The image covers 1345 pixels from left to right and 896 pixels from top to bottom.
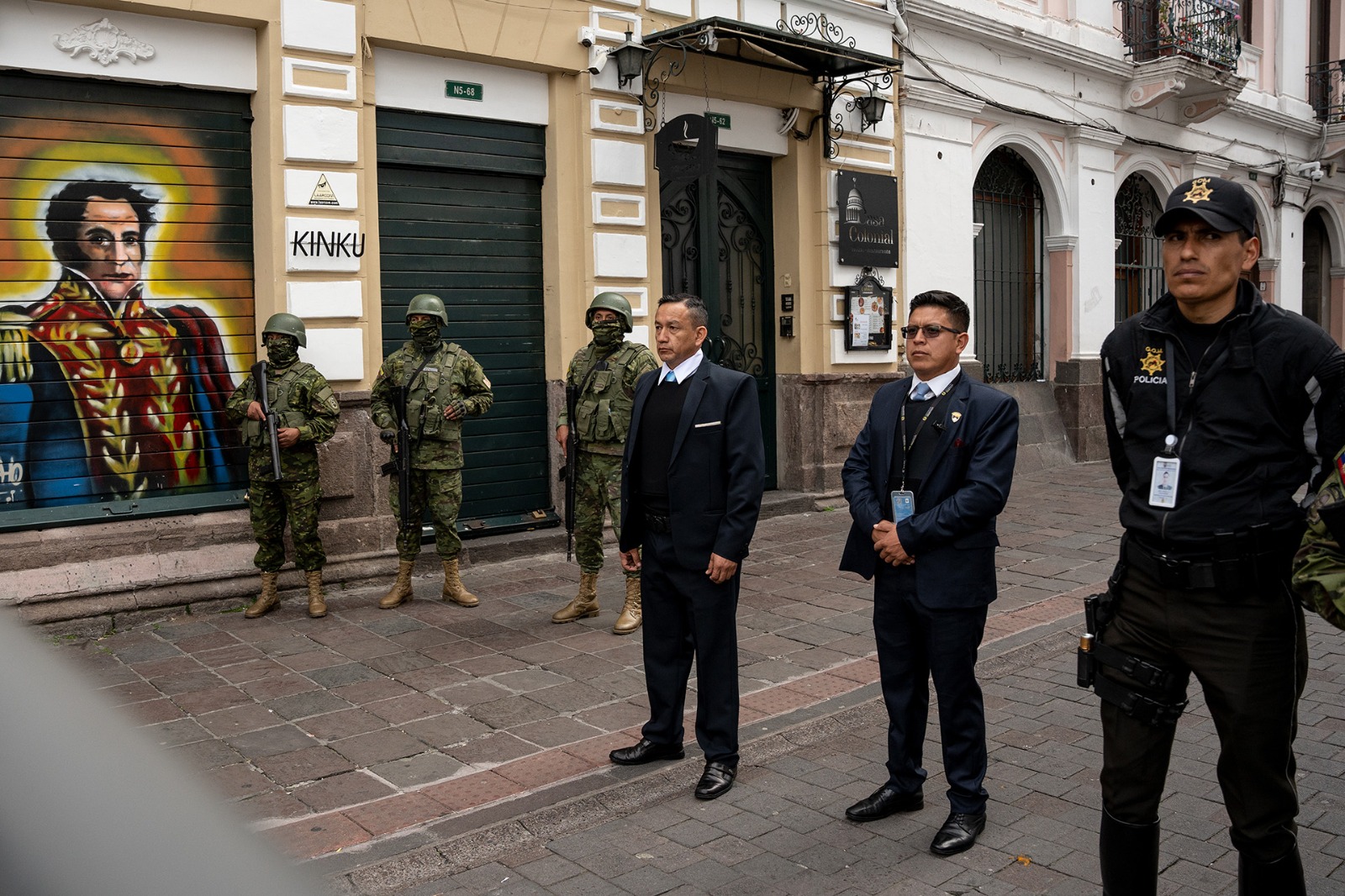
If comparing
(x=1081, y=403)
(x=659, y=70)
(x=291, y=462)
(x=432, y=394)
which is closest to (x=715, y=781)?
(x=432, y=394)

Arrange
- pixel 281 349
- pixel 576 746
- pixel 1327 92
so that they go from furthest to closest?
pixel 1327 92, pixel 281 349, pixel 576 746

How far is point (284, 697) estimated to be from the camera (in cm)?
623

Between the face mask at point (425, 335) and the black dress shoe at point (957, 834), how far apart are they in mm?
5066

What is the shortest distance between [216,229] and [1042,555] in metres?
6.85

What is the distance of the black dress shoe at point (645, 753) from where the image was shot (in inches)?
205

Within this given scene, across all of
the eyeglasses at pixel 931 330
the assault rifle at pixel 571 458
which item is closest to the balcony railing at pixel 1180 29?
the assault rifle at pixel 571 458

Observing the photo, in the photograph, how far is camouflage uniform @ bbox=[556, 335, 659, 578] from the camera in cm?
783

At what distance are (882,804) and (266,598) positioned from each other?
15.9 ft

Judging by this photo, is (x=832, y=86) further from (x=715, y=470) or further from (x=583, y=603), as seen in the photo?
(x=715, y=470)

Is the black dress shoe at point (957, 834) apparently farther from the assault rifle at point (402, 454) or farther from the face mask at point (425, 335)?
the face mask at point (425, 335)

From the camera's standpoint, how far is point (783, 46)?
1111 centimetres

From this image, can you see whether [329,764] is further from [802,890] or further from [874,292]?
[874,292]

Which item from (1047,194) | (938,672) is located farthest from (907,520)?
(1047,194)

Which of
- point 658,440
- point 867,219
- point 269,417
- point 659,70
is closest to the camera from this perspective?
point 658,440
